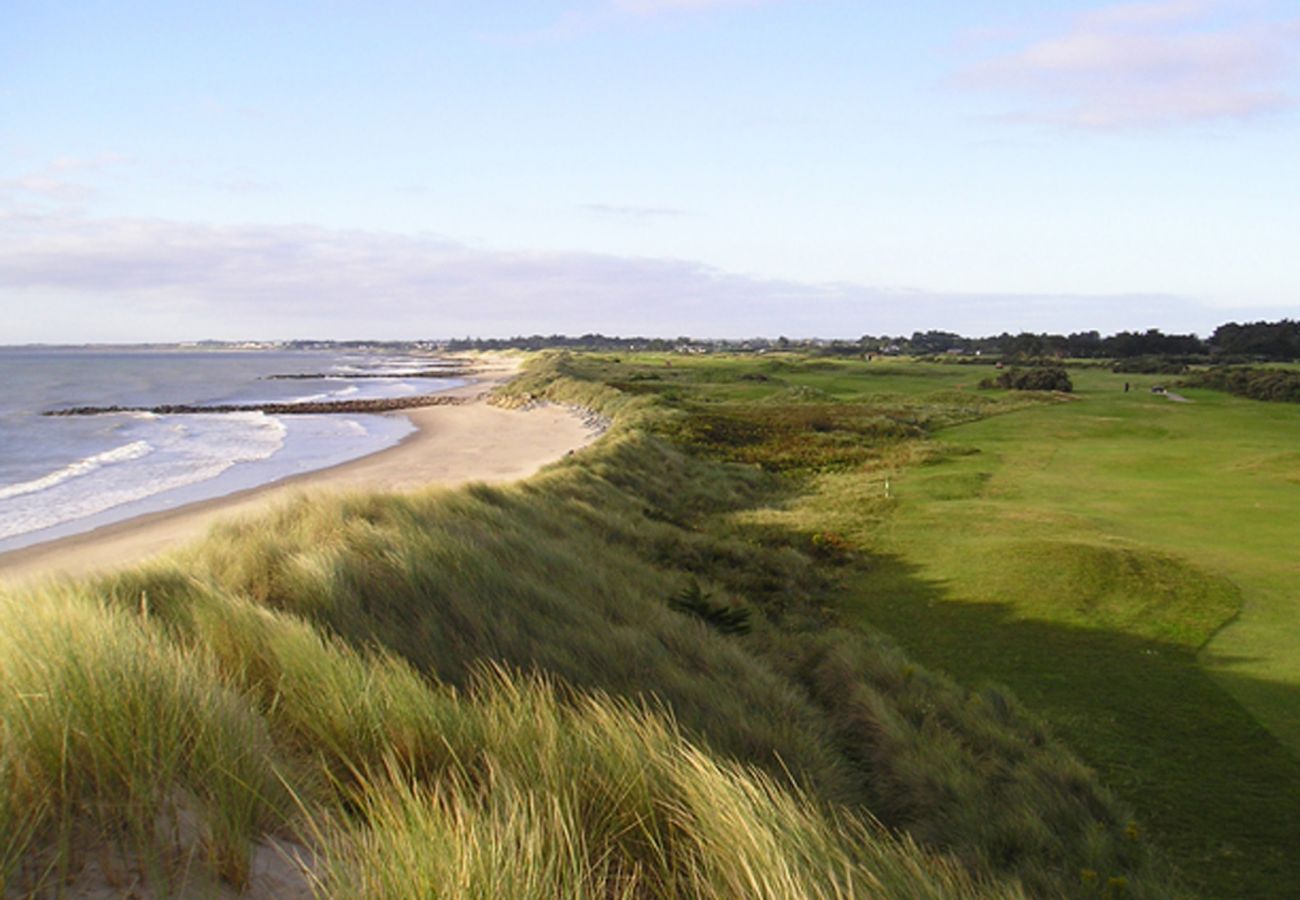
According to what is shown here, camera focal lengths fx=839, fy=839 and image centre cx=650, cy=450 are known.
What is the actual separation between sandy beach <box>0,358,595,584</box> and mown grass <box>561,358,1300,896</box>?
7459 millimetres

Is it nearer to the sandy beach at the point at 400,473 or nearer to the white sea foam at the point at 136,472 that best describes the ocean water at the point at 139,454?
the white sea foam at the point at 136,472

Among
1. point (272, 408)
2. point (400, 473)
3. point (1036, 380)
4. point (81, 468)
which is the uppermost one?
point (1036, 380)

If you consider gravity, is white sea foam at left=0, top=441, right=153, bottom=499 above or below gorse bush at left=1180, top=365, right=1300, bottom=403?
below

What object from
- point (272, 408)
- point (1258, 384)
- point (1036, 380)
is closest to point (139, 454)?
point (272, 408)

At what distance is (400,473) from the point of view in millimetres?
26609

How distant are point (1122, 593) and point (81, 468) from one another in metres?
30.6

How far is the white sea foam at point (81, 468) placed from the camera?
2408 cm

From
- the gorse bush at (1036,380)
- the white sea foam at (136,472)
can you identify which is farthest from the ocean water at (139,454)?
the gorse bush at (1036,380)

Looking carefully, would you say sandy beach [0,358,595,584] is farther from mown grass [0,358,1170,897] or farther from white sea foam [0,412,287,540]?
white sea foam [0,412,287,540]

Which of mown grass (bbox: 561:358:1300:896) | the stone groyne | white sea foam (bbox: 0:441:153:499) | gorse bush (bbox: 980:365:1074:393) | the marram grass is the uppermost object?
the marram grass

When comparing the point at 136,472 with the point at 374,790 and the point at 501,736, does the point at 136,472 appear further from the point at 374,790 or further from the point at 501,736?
the point at 374,790

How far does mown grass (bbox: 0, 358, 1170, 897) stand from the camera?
253cm

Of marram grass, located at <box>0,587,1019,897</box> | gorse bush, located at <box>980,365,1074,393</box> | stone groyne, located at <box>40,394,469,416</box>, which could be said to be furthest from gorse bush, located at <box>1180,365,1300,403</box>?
marram grass, located at <box>0,587,1019,897</box>

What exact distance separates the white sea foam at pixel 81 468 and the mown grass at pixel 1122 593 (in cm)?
2057
